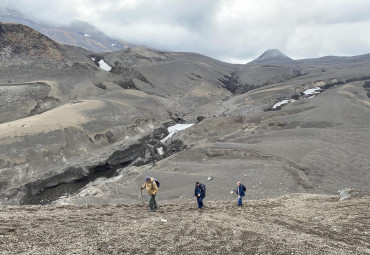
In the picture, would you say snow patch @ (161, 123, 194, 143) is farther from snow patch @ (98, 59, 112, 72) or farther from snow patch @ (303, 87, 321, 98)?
snow patch @ (98, 59, 112, 72)

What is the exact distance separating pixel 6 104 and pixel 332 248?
5780 cm

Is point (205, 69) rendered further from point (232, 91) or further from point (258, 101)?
point (258, 101)

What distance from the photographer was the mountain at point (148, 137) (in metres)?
23.5

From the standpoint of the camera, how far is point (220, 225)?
10508 mm

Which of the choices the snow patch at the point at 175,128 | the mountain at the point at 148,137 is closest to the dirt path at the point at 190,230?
the mountain at the point at 148,137

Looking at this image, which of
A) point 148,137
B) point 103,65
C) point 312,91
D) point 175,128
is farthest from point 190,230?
point 103,65

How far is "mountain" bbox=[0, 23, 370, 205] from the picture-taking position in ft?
77.2

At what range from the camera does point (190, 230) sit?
32.4 feet

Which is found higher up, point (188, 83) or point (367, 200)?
point (188, 83)

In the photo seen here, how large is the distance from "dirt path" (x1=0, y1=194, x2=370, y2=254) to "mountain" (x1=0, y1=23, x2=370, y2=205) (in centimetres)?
705

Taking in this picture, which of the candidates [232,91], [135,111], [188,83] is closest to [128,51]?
[188,83]

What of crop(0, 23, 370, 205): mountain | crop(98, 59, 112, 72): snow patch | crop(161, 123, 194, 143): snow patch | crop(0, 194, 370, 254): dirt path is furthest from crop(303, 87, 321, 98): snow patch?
crop(0, 194, 370, 254): dirt path

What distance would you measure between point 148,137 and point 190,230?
3686 cm

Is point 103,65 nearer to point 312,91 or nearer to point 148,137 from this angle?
point 148,137
